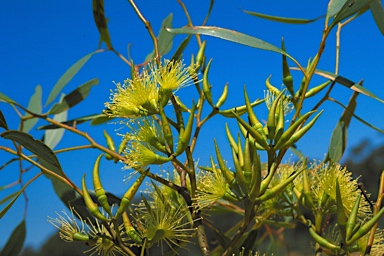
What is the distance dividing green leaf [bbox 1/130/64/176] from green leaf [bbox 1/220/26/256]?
0.29 meters

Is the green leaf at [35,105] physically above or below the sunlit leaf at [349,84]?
above

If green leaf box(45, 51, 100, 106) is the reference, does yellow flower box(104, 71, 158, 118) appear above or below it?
below

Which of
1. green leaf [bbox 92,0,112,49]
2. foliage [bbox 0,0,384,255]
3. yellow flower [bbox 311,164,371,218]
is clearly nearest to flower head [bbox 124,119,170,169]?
foliage [bbox 0,0,384,255]

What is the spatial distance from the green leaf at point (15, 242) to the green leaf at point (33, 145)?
11.5 inches

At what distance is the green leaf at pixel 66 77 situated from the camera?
828 mm

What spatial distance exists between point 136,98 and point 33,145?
0.37 ft

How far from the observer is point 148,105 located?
497mm

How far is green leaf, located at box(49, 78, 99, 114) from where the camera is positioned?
2.52ft

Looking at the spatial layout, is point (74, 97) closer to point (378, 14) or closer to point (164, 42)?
point (164, 42)

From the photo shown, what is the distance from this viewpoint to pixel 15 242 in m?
0.78

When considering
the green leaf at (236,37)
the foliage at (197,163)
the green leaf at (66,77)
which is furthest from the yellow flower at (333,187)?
the green leaf at (66,77)

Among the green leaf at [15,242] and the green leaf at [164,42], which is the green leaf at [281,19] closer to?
the green leaf at [164,42]

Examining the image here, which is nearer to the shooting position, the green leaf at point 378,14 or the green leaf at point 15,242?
the green leaf at point 378,14

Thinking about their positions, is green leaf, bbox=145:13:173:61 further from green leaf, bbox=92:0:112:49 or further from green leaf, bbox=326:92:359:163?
green leaf, bbox=326:92:359:163
